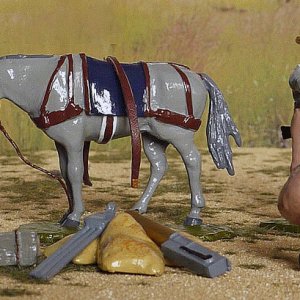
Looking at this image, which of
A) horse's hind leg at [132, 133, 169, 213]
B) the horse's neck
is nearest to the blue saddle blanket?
the horse's neck

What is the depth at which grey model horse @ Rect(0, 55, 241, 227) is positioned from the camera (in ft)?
8.45

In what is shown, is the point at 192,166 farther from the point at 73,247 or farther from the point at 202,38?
the point at 202,38

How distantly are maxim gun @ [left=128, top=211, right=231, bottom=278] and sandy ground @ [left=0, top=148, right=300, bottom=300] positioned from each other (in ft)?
0.09

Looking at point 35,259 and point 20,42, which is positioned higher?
point 20,42

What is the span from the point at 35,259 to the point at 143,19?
3418 millimetres

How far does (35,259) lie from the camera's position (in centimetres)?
219

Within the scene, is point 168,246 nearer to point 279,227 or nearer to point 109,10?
point 279,227

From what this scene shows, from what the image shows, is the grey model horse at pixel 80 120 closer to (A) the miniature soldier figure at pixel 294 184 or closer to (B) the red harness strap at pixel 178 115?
(B) the red harness strap at pixel 178 115

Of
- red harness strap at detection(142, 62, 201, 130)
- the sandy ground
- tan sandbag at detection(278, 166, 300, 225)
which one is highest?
red harness strap at detection(142, 62, 201, 130)

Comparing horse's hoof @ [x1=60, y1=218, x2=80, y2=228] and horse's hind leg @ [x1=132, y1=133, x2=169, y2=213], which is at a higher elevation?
horse's hind leg @ [x1=132, y1=133, x2=169, y2=213]

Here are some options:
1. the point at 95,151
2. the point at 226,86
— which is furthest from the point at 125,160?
the point at 226,86

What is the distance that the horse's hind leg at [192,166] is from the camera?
271 cm

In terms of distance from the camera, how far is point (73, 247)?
2.21m

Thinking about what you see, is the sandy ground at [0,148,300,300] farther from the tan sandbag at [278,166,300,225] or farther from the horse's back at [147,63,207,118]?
the horse's back at [147,63,207,118]
